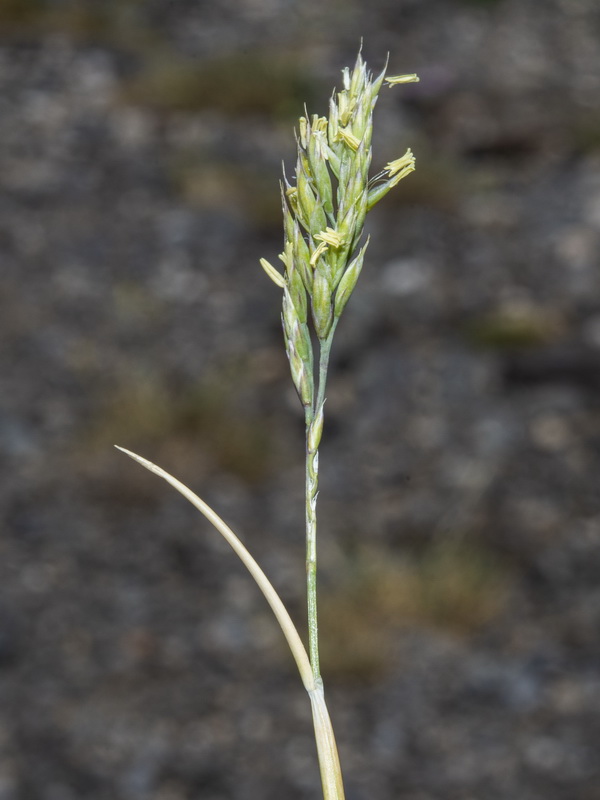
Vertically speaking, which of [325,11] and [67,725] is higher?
[325,11]

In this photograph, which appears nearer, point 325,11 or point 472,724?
point 472,724

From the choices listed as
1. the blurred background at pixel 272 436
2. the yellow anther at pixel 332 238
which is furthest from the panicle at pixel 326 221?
the blurred background at pixel 272 436

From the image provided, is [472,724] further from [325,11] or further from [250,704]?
[325,11]

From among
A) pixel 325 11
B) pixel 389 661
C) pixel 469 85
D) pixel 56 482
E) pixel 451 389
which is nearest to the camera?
pixel 389 661

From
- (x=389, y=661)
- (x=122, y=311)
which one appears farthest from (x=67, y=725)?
(x=122, y=311)

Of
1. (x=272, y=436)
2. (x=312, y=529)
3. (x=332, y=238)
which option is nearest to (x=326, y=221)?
(x=332, y=238)

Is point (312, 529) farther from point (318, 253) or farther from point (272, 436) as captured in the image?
point (272, 436)

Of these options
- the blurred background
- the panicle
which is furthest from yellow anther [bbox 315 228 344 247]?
the blurred background

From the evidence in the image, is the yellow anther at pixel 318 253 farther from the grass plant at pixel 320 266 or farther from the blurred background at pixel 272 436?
the blurred background at pixel 272 436
